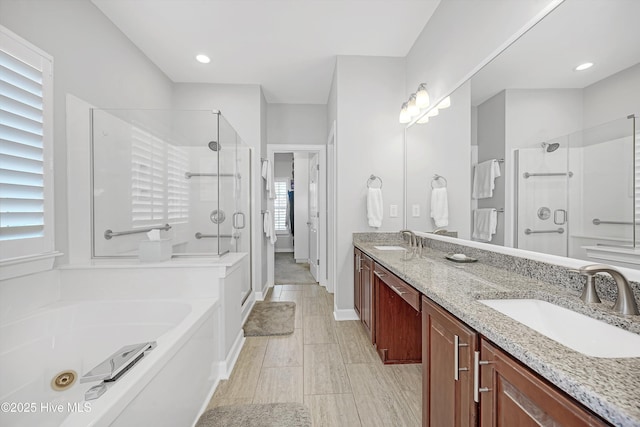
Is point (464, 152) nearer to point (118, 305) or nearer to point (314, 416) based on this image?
point (314, 416)

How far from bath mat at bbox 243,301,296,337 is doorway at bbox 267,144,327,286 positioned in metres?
0.90

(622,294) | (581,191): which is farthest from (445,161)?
(622,294)

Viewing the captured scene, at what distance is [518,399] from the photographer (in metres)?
0.75

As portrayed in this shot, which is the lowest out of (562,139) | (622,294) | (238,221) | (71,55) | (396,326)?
(396,326)

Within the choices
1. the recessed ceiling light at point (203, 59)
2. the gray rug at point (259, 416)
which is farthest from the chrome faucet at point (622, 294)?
the recessed ceiling light at point (203, 59)

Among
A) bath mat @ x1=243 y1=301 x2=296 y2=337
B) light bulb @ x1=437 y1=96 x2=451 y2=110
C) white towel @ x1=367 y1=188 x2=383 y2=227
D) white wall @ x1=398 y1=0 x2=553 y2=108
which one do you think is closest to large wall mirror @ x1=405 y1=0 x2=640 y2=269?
white wall @ x1=398 y1=0 x2=553 y2=108

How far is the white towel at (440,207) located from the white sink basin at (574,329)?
122cm

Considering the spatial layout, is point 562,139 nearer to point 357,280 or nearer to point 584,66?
point 584,66

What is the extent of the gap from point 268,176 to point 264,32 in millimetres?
1870

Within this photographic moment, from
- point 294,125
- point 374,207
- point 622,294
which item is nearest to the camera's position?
point 622,294

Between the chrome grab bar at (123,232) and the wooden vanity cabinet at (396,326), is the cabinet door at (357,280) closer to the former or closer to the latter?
the wooden vanity cabinet at (396,326)

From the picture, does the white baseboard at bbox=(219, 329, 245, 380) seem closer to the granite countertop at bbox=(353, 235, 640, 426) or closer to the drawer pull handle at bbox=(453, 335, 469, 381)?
the granite countertop at bbox=(353, 235, 640, 426)

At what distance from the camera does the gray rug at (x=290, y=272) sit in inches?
184

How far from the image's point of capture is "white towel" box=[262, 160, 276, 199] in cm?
389
